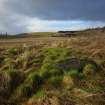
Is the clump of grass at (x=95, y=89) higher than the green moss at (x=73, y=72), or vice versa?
the green moss at (x=73, y=72)

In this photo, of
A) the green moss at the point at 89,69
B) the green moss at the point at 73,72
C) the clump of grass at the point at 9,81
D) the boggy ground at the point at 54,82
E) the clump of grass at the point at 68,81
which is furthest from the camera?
the green moss at the point at 89,69

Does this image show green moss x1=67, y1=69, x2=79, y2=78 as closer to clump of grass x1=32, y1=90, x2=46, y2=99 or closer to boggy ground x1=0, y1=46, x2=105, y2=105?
boggy ground x1=0, y1=46, x2=105, y2=105

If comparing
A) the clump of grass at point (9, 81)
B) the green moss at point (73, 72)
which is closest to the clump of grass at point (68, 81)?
the green moss at point (73, 72)

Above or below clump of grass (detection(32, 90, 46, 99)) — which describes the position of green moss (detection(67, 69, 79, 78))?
above

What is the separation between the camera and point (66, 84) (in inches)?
552

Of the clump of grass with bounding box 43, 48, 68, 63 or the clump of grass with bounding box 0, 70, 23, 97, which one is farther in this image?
the clump of grass with bounding box 43, 48, 68, 63

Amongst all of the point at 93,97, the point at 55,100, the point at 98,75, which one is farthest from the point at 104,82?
the point at 55,100

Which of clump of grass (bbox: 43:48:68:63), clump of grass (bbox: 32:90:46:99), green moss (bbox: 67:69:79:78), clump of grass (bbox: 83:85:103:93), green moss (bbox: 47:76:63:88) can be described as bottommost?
clump of grass (bbox: 32:90:46:99)

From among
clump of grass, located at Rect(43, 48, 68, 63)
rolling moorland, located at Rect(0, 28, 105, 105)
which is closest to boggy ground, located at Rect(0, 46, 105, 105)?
rolling moorland, located at Rect(0, 28, 105, 105)

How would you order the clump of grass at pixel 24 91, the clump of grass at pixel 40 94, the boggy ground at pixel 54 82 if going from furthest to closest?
the clump of grass at pixel 24 91 → the clump of grass at pixel 40 94 → the boggy ground at pixel 54 82

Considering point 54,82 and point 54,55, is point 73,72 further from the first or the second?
point 54,55

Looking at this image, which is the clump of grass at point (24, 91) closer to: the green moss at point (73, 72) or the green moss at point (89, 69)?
the green moss at point (73, 72)

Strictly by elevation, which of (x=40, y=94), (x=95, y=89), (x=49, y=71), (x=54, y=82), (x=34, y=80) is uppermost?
(x=49, y=71)

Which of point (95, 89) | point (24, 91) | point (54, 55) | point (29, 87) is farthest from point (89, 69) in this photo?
point (54, 55)
